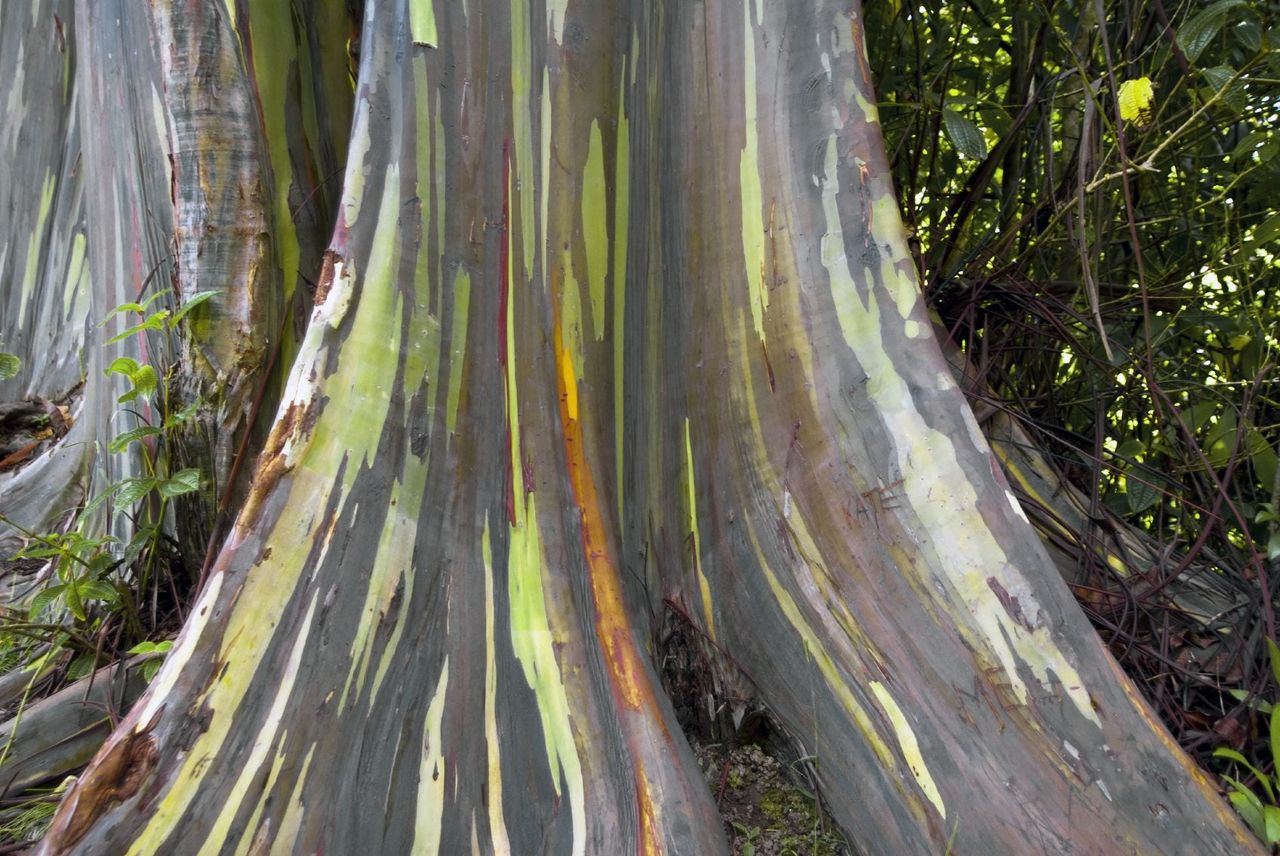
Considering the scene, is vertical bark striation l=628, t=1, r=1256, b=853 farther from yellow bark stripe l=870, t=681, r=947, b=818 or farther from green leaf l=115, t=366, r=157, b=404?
green leaf l=115, t=366, r=157, b=404

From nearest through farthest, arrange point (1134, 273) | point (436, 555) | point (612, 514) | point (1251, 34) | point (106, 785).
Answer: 1. point (106, 785)
2. point (436, 555)
3. point (612, 514)
4. point (1251, 34)
5. point (1134, 273)

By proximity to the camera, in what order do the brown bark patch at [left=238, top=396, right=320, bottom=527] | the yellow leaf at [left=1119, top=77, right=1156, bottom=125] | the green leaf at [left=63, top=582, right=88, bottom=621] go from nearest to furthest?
1. the brown bark patch at [left=238, top=396, right=320, bottom=527]
2. the yellow leaf at [left=1119, top=77, right=1156, bottom=125]
3. the green leaf at [left=63, top=582, right=88, bottom=621]

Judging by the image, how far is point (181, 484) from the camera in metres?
1.94

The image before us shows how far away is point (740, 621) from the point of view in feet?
5.80

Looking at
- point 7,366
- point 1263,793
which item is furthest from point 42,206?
point 1263,793

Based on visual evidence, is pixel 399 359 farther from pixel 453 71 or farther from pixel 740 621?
pixel 740 621

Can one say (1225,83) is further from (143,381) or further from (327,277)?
(143,381)

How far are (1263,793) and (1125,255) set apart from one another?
2.09m

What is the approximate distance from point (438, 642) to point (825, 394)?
856 millimetres

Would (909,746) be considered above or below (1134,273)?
below

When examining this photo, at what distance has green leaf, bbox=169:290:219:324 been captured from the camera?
191 cm

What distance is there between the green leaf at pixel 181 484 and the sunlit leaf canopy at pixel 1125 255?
6.61 ft

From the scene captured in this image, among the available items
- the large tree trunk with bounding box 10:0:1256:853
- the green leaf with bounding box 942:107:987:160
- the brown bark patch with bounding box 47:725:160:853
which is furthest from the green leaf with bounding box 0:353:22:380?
the green leaf with bounding box 942:107:987:160

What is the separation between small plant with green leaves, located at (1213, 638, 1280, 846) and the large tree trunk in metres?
0.08
